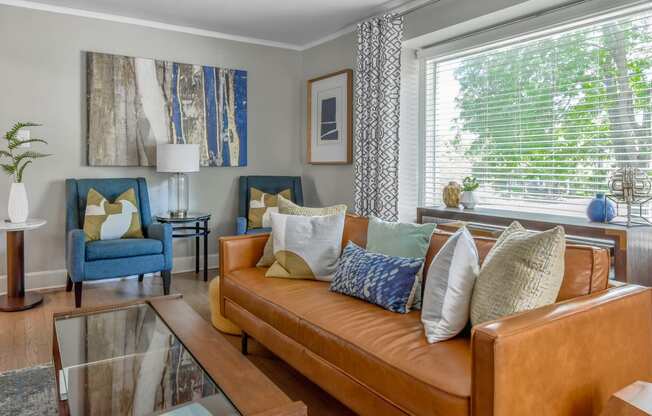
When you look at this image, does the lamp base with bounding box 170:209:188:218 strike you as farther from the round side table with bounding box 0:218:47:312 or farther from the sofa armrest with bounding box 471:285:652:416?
the sofa armrest with bounding box 471:285:652:416

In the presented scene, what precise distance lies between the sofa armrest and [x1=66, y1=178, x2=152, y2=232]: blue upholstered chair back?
356 centimetres

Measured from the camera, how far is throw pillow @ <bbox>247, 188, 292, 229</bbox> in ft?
15.5

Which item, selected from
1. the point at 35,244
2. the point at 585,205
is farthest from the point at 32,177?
the point at 585,205

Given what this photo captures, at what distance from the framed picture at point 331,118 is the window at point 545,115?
2.60 feet

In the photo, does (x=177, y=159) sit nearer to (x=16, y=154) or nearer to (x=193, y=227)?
(x=193, y=227)

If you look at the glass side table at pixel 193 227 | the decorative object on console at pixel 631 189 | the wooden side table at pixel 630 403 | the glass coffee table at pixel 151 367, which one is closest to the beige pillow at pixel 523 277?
the wooden side table at pixel 630 403

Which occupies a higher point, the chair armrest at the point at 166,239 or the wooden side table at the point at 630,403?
the chair armrest at the point at 166,239

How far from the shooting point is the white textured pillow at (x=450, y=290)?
1.80m

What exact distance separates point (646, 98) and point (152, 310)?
9.76 ft

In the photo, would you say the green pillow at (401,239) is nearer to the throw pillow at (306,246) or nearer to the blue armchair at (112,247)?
the throw pillow at (306,246)

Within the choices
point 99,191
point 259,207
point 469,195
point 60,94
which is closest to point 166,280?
point 99,191

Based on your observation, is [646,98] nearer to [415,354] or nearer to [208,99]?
[415,354]

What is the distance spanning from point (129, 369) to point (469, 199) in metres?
2.65

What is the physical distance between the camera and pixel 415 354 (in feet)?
5.43
